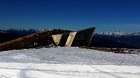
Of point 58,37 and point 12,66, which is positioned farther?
point 58,37

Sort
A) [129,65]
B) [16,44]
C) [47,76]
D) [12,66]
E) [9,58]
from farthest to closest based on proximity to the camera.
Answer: [16,44]
[9,58]
[129,65]
[12,66]
[47,76]

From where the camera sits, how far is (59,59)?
887 centimetres

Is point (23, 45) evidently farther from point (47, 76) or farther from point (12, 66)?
point (47, 76)

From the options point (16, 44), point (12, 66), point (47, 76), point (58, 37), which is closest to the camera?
point (47, 76)

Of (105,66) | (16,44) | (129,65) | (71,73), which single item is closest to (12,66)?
(71,73)

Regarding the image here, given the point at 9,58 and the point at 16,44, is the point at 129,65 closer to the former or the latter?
the point at 9,58

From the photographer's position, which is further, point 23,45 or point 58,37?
point 58,37

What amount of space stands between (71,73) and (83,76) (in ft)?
1.06

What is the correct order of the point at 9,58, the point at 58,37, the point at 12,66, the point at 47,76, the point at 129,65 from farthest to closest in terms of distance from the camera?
the point at 58,37
the point at 9,58
the point at 129,65
the point at 12,66
the point at 47,76

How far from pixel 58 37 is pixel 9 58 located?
5753 mm

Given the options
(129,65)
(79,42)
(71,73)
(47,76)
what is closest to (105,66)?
(129,65)

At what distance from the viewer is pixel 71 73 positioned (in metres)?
6.98

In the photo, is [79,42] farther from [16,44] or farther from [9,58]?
[9,58]

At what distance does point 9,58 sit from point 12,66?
52.2 inches
